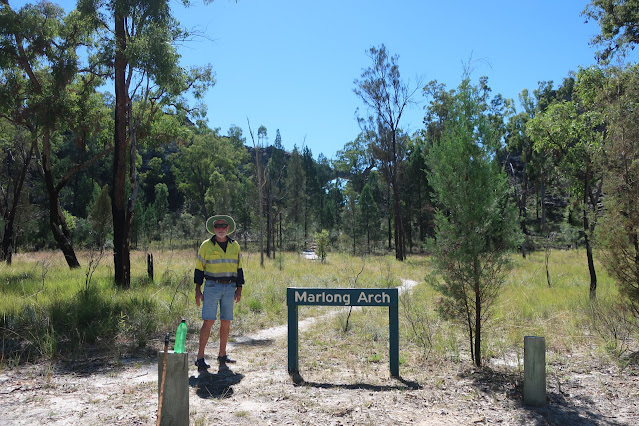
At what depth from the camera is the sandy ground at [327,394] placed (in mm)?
3982

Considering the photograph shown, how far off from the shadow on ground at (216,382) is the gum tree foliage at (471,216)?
8.98 ft

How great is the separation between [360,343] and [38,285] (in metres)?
7.10

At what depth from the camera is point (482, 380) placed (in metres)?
5.07

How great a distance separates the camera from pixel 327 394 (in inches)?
181

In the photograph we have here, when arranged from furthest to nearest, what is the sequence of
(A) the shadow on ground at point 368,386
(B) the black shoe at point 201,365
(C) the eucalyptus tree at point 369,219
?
(C) the eucalyptus tree at point 369,219
(B) the black shoe at point 201,365
(A) the shadow on ground at point 368,386

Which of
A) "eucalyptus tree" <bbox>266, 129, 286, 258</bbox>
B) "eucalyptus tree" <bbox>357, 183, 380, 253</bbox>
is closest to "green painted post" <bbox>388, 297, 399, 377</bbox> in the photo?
"eucalyptus tree" <bbox>266, 129, 286, 258</bbox>

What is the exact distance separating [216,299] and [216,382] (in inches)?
39.5

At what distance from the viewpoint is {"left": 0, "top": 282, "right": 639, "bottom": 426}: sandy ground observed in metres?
3.98

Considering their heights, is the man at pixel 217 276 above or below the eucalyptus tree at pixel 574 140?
below

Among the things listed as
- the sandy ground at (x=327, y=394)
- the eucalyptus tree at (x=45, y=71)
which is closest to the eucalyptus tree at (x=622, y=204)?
the sandy ground at (x=327, y=394)

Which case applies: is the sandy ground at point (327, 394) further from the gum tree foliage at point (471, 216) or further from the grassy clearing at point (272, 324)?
the gum tree foliage at point (471, 216)

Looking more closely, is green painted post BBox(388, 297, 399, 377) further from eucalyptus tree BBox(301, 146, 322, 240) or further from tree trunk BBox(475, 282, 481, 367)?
eucalyptus tree BBox(301, 146, 322, 240)

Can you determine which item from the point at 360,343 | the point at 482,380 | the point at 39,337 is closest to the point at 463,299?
the point at 482,380

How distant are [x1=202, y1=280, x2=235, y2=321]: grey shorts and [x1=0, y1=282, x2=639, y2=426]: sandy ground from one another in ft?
2.17
